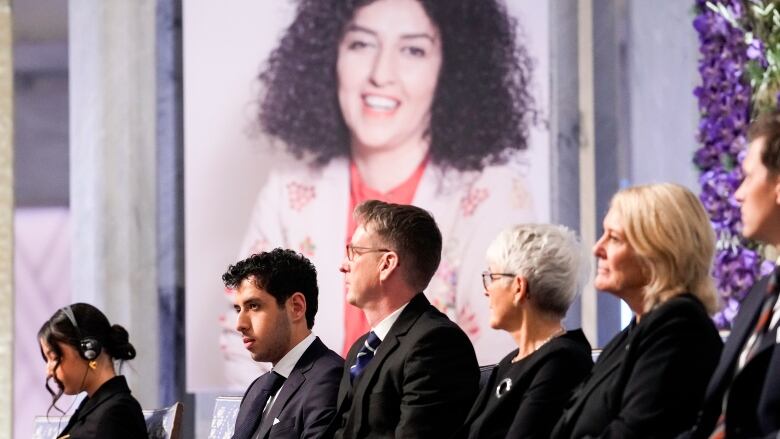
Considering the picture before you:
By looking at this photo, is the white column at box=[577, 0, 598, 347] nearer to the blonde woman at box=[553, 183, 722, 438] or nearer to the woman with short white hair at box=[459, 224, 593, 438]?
the woman with short white hair at box=[459, 224, 593, 438]

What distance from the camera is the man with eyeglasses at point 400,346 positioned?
3443 mm

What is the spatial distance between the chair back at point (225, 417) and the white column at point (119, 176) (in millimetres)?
1854

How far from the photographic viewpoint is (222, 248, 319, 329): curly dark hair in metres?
4.17

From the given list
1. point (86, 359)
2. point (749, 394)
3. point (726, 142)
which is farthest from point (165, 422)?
point (749, 394)

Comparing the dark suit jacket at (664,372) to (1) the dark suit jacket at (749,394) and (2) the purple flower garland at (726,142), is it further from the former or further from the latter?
(2) the purple flower garland at (726,142)

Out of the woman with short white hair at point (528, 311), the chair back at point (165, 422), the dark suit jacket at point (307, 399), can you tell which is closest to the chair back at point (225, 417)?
the chair back at point (165, 422)

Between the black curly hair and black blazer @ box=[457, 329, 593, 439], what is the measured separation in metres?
1.93

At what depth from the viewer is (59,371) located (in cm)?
480

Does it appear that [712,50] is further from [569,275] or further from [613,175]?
[613,175]

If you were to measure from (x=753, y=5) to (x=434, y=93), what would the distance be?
290 centimetres

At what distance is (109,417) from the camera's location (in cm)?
459

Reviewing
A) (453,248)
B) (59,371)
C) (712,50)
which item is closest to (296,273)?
(59,371)

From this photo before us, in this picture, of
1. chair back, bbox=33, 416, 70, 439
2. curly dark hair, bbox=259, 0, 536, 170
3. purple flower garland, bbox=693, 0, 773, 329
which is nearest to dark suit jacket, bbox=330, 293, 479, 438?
purple flower garland, bbox=693, 0, 773, 329

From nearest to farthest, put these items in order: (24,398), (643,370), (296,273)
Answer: (643,370) < (296,273) < (24,398)
